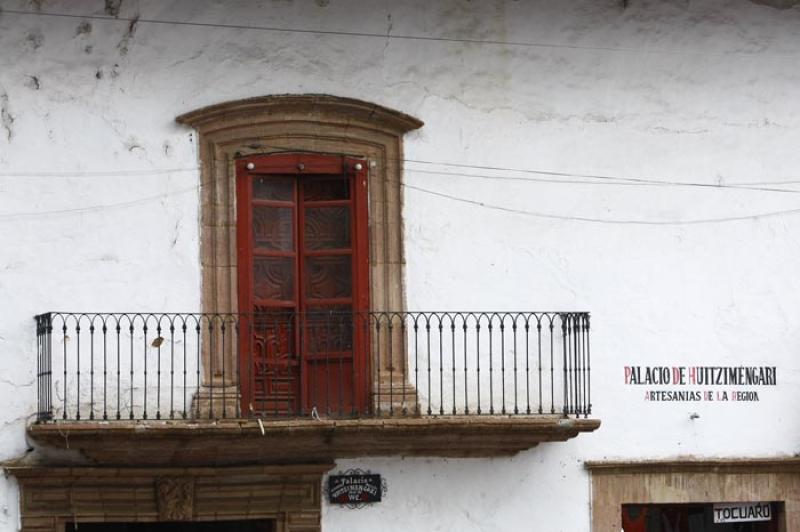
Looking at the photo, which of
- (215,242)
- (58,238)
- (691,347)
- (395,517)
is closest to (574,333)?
(691,347)

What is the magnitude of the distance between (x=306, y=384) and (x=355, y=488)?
34.0 inches

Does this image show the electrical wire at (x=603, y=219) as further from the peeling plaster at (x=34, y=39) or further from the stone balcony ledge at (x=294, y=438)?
the peeling plaster at (x=34, y=39)

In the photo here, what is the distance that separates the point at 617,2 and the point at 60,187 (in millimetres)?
4554

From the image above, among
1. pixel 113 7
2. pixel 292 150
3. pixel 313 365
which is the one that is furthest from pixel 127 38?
pixel 313 365

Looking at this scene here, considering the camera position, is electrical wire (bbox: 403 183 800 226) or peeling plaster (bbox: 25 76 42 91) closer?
peeling plaster (bbox: 25 76 42 91)

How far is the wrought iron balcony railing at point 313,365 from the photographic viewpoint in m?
13.8

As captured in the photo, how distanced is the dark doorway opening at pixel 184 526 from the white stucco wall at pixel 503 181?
50 centimetres

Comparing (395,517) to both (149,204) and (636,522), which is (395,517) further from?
(149,204)

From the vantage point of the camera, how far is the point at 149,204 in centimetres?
1393

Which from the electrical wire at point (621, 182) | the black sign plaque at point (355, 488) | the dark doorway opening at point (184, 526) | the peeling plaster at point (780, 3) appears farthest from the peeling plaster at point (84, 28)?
the peeling plaster at point (780, 3)

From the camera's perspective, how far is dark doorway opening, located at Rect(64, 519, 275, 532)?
1395cm

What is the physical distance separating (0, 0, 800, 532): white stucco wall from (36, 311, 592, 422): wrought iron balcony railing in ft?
0.54

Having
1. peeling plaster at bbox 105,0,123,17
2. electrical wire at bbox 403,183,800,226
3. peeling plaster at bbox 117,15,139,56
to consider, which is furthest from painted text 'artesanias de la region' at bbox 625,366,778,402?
peeling plaster at bbox 105,0,123,17

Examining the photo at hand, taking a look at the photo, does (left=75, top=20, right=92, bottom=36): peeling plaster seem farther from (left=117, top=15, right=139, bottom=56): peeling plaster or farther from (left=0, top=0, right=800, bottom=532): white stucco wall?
(left=117, top=15, right=139, bottom=56): peeling plaster
